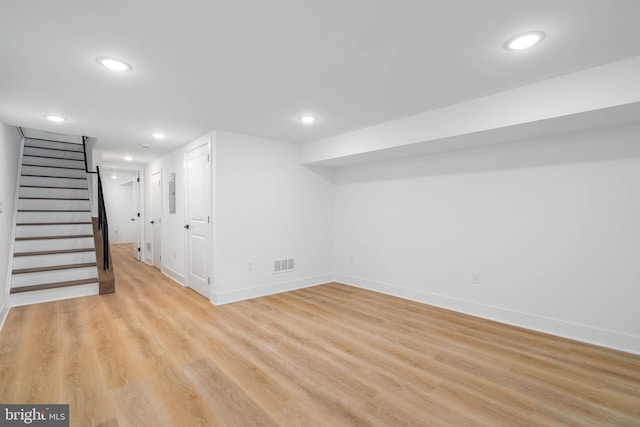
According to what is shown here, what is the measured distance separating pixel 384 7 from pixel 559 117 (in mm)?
1831

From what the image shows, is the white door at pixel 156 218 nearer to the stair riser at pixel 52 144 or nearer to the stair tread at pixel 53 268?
the stair tread at pixel 53 268

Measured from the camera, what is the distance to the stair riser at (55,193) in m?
4.91

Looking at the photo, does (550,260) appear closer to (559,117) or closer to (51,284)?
(559,117)

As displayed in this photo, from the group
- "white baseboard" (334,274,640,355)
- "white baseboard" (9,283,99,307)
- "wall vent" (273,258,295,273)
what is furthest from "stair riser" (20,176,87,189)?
"white baseboard" (334,274,640,355)

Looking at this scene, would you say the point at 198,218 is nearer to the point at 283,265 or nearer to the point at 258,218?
the point at 258,218

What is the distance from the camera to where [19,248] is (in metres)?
4.23

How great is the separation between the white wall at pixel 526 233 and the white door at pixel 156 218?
437 centimetres

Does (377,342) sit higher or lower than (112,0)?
lower

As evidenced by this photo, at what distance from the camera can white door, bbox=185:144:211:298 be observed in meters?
4.14

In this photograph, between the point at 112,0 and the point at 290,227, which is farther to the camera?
the point at 290,227

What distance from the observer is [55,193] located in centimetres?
518

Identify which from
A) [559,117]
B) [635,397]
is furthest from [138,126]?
[635,397]

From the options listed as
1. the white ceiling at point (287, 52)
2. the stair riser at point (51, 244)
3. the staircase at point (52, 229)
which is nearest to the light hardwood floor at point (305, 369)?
the staircase at point (52, 229)

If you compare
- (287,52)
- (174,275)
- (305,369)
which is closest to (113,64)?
(287,52)
